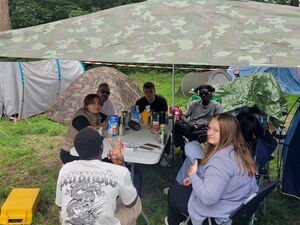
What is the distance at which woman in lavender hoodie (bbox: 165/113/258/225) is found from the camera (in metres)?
2.77

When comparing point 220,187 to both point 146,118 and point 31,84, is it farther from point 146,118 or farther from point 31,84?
point 31,84

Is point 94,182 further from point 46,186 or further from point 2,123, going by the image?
point 2,123

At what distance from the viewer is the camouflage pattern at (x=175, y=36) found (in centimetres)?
319

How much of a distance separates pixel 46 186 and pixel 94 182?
8.87 feet

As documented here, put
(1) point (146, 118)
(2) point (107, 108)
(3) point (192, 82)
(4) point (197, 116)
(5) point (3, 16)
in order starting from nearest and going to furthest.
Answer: (1) point (146, 118) → (2) point (107, 108) → (4) point (197, 116) → (5) point (3, 16) → (3) point (192, 82)

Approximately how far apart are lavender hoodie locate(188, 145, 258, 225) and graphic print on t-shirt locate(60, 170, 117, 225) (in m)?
0.66

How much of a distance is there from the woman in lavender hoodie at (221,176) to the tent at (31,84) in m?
6.57

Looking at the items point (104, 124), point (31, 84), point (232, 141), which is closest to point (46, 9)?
point (31, 84)

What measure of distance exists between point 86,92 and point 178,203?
19.3 ft

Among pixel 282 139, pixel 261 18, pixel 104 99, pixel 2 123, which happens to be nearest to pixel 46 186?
pixel 104 99

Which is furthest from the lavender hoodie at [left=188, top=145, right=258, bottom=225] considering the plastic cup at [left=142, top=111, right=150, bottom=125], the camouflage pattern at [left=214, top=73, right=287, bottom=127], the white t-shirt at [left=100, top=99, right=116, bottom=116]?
the white t-shirt at [left=100, top=99, right=116, bottom=116]

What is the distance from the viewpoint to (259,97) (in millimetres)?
4027

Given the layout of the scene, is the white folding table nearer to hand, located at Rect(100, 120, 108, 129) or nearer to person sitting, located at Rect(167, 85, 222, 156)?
hand, located at Rect(100, 120, 108, 129)

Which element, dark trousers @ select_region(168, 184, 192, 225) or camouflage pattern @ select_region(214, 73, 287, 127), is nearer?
dark trousers @ select_region(168, 184, 192, 225)
